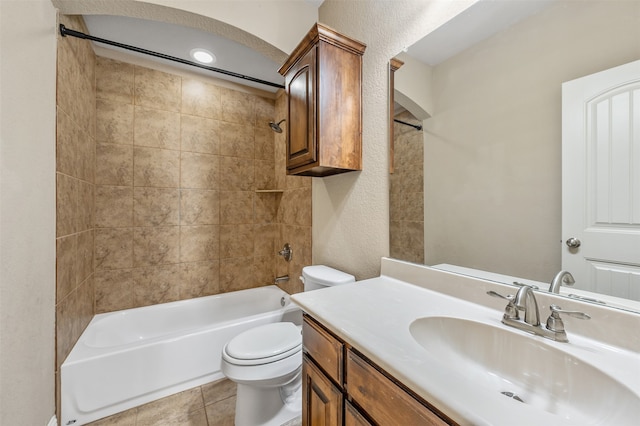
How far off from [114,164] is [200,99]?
3.24 feet

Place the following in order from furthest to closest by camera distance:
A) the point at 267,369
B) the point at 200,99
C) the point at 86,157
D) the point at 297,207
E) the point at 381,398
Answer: the point at 200,99
the point at 297,207
the point at 86,157
the point at 267,369
the point at 381,398

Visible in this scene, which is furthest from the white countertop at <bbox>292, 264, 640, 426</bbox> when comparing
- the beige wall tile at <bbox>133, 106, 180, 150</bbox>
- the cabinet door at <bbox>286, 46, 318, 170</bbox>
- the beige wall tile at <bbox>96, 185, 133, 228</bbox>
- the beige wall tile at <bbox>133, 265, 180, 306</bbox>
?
the beige wall tile at <bbox>133, 106, 180, 150</bbox>

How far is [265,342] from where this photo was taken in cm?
147

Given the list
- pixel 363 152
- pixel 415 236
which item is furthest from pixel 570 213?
pixel 363 152

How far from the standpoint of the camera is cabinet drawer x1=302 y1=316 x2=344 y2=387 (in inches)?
29.9

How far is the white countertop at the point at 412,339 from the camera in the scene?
42 cm

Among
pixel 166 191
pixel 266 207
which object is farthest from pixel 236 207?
pixel 166 191

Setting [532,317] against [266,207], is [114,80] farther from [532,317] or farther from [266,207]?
[532,317]

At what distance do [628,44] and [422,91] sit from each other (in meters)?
0.64

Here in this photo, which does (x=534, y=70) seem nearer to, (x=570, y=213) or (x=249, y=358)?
(x=570, y=213)

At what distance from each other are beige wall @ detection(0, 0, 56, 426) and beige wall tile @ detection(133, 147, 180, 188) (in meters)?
0.95

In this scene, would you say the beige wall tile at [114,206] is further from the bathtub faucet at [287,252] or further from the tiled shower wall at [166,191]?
the bathtub faucet at [287,252]

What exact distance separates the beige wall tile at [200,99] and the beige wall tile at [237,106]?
2.4 inches

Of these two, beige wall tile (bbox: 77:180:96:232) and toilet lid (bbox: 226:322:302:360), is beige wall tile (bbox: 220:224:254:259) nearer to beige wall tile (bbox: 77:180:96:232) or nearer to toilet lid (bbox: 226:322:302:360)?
beige wall tile (bbox: 77:180:96:232)
